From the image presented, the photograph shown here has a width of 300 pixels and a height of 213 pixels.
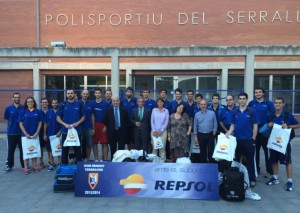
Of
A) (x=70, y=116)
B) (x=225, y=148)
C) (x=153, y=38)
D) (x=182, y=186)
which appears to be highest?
(x=153, y=38)

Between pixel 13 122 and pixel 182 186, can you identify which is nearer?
pixel 182 186

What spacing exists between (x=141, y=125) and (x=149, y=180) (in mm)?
1947

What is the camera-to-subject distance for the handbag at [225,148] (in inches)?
228

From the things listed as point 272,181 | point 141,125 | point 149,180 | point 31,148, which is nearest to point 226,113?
point 272,181

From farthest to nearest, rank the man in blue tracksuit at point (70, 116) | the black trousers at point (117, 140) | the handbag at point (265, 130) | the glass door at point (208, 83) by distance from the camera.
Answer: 1. the glass door at point (208, 83)
2. the black trousers at point (117, 140)
3. the man in blue tracksuit at point (70, 116)
4. the handbag at point (265, 130)

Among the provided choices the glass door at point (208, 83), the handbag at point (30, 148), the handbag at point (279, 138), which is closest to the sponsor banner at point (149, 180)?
the handbag at point (279, 138)

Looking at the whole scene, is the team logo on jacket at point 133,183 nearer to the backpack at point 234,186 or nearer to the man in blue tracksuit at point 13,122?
the backpack at point 234,186

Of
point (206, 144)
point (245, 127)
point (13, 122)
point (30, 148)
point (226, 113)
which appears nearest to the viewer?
point (245, 127)

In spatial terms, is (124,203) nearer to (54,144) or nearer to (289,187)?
(54,144)

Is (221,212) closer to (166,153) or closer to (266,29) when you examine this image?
(166,153)

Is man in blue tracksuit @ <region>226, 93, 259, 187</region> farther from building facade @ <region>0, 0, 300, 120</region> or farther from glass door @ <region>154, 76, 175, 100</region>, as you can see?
glass door @ <region>154, 76, 175, 100</region>

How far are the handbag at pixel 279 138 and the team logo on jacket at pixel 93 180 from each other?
364cm

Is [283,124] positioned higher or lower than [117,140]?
higher

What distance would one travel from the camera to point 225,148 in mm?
5828
